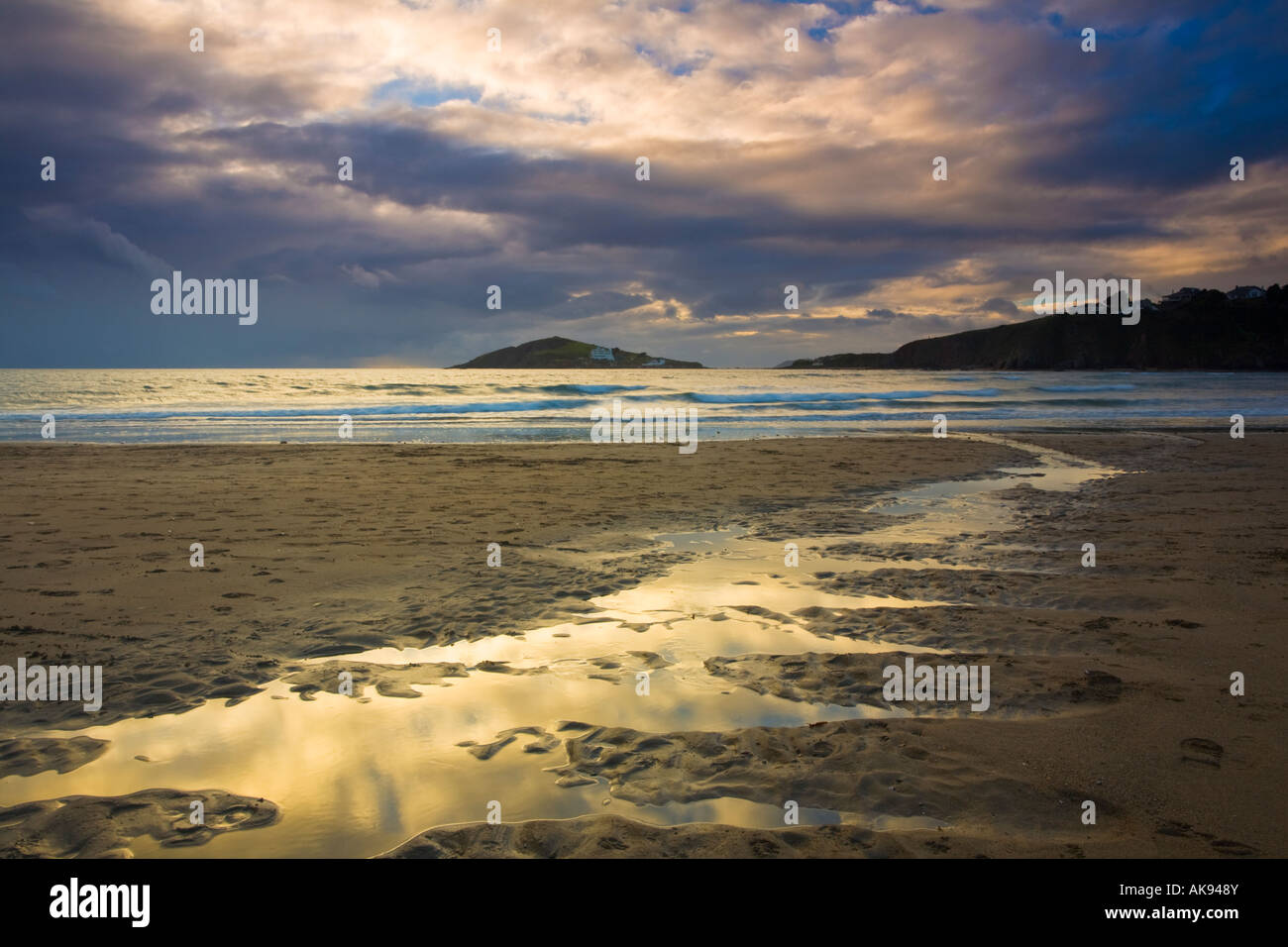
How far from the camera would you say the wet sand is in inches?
138

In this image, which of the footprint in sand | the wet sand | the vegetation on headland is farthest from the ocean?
the vegetation on headland

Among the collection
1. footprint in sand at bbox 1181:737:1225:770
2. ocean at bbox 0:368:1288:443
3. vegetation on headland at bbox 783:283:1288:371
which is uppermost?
vegetation on headland at bbox 783:283:1288:371

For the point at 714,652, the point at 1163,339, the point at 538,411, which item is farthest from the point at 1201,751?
the point at 1163,339

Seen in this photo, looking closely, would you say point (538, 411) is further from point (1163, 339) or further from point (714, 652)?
point (1163, 339)

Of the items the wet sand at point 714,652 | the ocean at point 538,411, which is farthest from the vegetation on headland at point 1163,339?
the wet sand at point 714,652

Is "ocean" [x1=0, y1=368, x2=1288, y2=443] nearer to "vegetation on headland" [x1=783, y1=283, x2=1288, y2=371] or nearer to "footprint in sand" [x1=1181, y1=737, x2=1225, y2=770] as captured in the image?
"footprint in sand" [x1=1181, y1=737, x2=1225, y2=770]

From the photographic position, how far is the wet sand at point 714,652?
349cm

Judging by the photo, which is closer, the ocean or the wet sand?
the wet sand

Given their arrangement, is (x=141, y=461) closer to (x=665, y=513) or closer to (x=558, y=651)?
(x=665, y=513)

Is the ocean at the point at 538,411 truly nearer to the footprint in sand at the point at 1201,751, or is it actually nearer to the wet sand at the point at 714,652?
the wet sand at the point at 714,652

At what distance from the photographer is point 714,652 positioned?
577 centimetres
